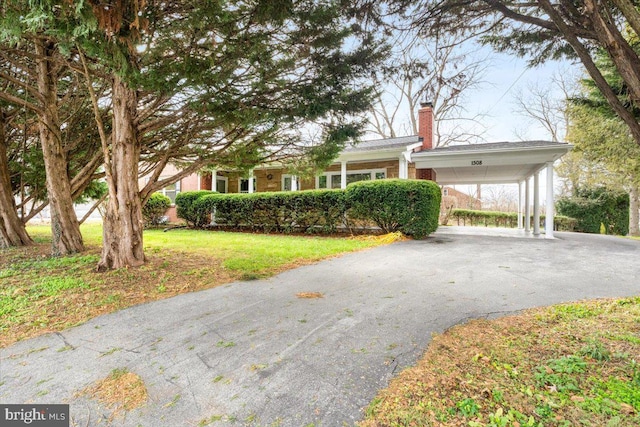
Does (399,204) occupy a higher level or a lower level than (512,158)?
lower

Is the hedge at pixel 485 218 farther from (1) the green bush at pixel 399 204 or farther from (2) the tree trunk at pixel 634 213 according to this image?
(1) the green bush at pixel 399 204

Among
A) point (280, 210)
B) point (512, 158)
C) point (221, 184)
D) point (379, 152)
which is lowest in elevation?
point (280, 210)

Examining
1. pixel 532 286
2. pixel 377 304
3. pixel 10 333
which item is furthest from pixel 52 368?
pixel 532 286

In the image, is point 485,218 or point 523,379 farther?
point 485,218

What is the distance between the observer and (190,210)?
13656mm

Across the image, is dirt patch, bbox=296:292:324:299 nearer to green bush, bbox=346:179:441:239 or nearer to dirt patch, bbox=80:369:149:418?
dirt patch, bbox=80:369:149:418

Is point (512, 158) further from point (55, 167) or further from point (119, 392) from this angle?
point (55, 167)

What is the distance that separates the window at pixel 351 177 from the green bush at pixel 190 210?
18.5 ft

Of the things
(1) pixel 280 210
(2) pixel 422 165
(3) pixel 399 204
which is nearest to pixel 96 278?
(1) pixel 280 210

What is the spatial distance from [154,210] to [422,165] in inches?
513

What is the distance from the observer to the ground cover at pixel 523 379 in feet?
5.14

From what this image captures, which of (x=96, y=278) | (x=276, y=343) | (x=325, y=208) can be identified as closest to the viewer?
(x=276, y=343)

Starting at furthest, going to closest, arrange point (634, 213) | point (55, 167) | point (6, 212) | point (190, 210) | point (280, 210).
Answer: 1. point (634, 213)
2. point (190, 210)
3. point (280, 210)
4. point (6, 212)
5. point (55, 167)

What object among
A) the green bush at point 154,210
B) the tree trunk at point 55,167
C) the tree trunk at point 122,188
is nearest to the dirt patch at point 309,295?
the tree trunk at point 122,188
